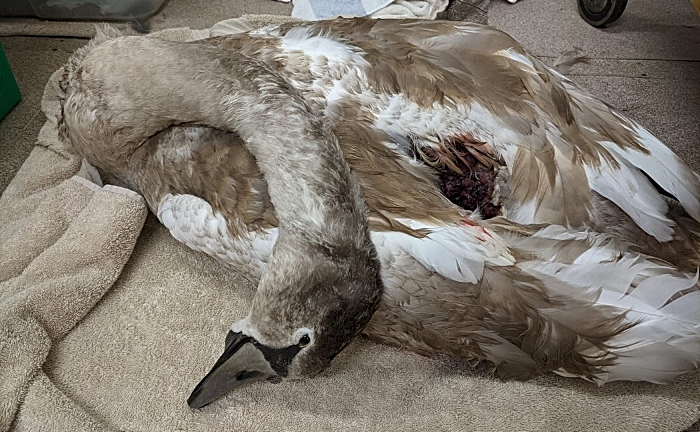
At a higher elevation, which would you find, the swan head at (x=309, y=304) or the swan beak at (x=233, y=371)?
the swan head at (x=309, y=304)

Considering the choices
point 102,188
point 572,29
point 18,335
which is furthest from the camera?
point 572,29

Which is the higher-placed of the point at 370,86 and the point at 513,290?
the point at 370,86

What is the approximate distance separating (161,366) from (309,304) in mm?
436

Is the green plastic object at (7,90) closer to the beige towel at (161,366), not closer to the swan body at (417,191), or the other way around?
the beige towel at (161,366)

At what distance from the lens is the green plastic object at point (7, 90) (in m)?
1.78

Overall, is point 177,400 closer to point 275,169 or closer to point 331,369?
point 331,369

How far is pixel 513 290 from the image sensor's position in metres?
0.97

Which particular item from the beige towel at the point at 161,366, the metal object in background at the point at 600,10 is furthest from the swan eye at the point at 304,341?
the metal object in background at the point at 600,10

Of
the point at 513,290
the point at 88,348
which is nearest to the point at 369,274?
the point at 513,290

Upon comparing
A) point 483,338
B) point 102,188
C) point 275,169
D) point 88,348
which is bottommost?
point 88,348

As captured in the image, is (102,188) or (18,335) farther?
(102,188)

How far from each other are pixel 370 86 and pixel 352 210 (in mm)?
291

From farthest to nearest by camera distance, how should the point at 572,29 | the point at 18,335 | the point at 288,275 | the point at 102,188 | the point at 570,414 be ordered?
the point at 572,29, the point at 102,188, the point at 18,335, the point at 570,414, the point at 288,275

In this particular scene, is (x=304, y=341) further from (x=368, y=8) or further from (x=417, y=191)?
(x=368, y=8)
